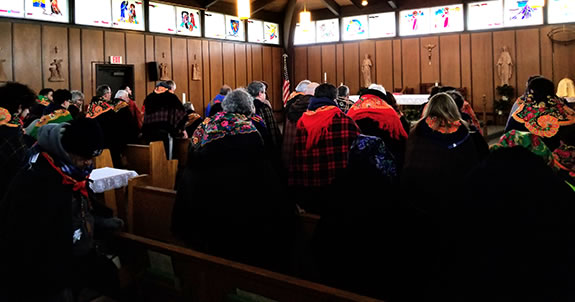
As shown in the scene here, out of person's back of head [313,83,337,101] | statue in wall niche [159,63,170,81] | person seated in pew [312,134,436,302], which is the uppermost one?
statue in wall niche [159,63,170,81]

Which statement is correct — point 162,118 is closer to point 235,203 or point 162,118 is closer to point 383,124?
point 383,124

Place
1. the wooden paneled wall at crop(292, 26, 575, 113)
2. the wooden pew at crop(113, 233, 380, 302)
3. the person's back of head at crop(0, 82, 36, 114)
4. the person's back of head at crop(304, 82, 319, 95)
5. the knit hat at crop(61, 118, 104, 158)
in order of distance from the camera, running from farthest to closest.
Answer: the wooden paneled wall at crop(292, 26, 575, 113) < the person's back of head at crop(304, 82, 319, 95) < the person's back of head at crop(0, 82, 36, 114) < the knit hat at crop(61, 118, 104, 158) < the wooden pew at crop(113, 233, 380, 302)

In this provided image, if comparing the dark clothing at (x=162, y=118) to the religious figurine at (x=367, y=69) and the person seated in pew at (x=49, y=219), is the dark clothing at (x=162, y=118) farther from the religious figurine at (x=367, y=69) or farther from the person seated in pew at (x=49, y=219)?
the religious figurine at (x=367, y=69)

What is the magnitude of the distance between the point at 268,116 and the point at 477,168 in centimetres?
349

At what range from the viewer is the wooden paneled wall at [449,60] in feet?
45.8

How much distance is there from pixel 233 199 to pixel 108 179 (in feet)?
5.62

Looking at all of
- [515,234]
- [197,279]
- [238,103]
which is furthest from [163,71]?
[515,234]

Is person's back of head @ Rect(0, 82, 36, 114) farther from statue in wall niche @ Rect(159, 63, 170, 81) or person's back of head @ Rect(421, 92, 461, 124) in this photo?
statue in wall niche @ Rect(159, 63, 170, 81)

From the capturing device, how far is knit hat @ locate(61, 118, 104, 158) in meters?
2.30

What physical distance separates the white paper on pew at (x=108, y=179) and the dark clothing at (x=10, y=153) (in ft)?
1.98

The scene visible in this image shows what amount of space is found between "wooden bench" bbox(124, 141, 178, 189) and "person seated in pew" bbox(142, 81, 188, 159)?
0.94 metres

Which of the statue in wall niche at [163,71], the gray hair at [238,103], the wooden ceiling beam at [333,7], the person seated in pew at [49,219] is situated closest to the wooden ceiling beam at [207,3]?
the statue in wall niche at [163,71]

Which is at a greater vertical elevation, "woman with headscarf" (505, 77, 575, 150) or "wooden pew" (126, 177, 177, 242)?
"woman with headscarf" (505, 77, 575, 150)

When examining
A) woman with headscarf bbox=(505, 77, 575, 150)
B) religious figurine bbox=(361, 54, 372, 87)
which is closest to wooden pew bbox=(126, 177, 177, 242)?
woman with headscarf bbox=(505, 77, 575, 150)
